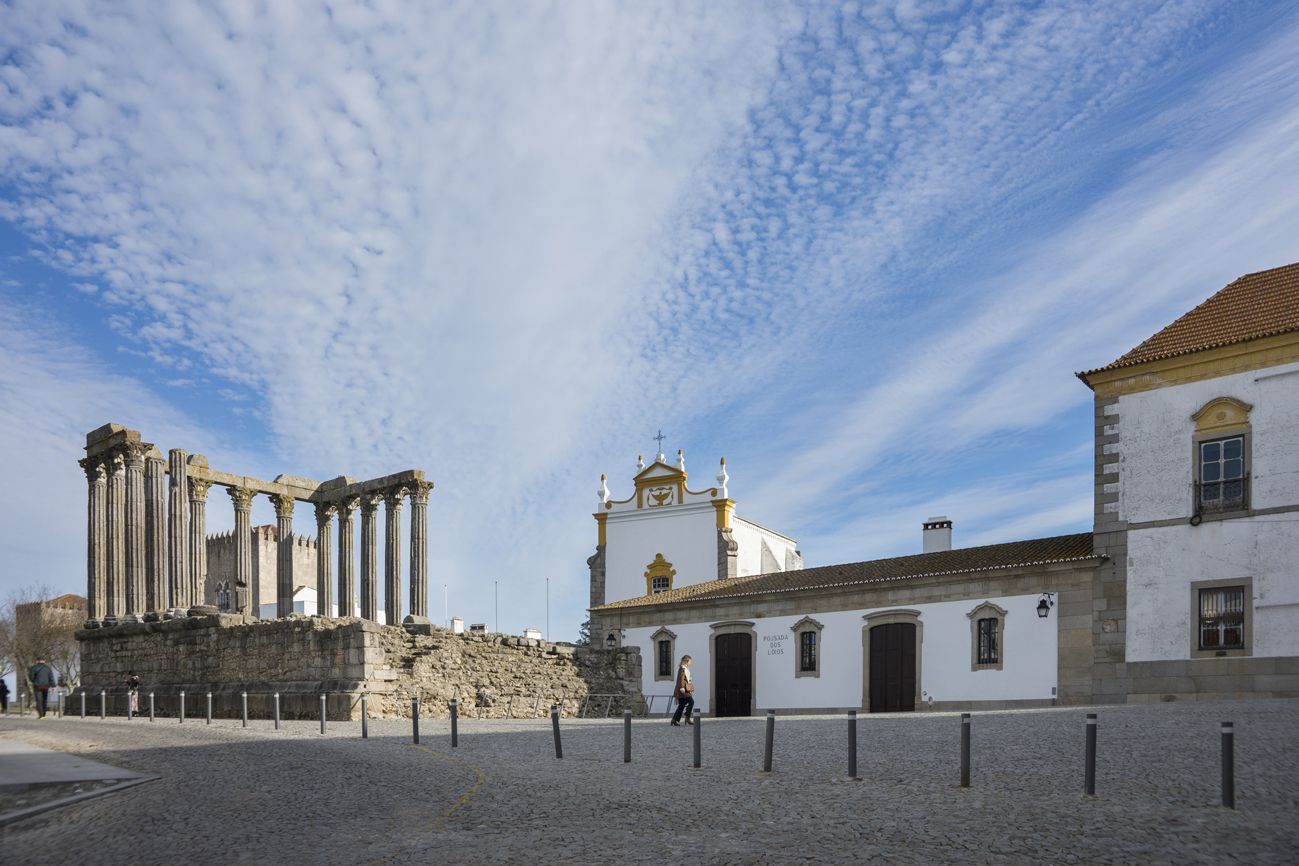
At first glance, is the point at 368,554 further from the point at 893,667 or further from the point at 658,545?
the point at 893,667

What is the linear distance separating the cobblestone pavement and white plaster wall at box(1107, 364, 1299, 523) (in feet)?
26.6

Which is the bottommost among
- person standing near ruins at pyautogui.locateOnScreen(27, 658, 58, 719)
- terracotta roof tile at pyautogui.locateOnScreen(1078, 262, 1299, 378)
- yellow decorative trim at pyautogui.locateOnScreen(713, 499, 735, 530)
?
person standing near ruins at pyautogui.locateOnScreen(27, 658, 58, 719)

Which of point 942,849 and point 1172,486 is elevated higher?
point 1172,486

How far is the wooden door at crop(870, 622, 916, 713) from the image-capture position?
25984mm

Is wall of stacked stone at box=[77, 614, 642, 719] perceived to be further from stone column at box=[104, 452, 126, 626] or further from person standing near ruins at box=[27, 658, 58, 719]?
person standing near ruins at box=[27, 658, 58, 719]

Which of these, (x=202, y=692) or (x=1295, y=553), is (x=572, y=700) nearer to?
(x=202, y=692)

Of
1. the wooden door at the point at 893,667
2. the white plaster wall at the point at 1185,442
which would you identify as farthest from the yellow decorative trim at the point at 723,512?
the white plaster wall at the point at 1185,442

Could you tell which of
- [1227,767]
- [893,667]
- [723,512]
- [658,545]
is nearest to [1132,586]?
[893,667]

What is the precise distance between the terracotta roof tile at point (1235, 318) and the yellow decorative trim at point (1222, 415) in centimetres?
116

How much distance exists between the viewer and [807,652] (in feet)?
92.9

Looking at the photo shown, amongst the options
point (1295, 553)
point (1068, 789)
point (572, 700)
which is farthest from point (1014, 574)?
point (1068, 789)

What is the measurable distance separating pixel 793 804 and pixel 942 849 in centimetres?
204

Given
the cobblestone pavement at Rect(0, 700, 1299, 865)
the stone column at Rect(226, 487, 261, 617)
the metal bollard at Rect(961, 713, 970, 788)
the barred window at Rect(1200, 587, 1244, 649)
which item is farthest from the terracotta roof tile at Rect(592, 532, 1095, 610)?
the metal bollard at Rect(961, 713, 970, 788)

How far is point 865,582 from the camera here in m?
27.0
